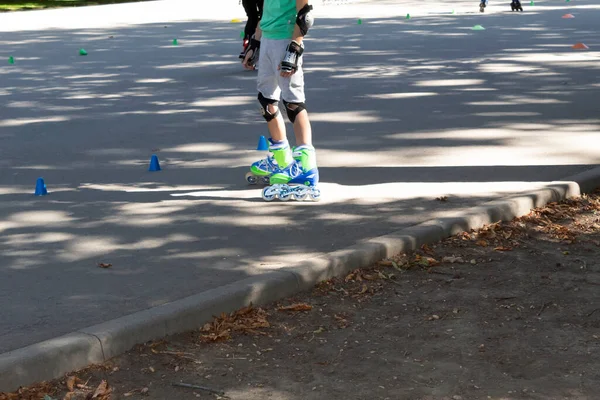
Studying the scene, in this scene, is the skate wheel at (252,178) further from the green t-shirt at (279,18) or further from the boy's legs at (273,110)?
the green t-shirt at (279,18)

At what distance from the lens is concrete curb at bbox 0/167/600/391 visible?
424cm

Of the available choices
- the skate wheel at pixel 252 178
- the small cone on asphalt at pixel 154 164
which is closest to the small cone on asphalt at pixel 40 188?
the small cone on asphalt at pixel 154 164

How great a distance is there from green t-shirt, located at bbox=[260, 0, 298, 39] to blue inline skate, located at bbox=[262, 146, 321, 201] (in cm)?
80

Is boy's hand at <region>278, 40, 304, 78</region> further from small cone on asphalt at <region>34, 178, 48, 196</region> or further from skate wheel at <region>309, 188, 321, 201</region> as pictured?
small cone on asphalt at <region>34, 178, 48, 196</region>

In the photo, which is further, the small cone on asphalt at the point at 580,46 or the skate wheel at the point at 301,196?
the small cone on asphalt at the point at 580,46

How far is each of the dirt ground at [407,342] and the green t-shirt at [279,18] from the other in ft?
6.34

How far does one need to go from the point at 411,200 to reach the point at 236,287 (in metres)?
2.27

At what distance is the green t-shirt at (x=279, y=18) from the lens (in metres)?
6.95

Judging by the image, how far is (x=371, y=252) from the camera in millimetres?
5758

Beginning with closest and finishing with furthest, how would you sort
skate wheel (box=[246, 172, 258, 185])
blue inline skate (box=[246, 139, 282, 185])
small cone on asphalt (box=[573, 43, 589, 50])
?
blue inline skate (box=[246, 139, 282, 185]) → skate wheel (box=[246, 172, 258, 185]) → small cone on asphalt (box=[573, 43, 589, 50])

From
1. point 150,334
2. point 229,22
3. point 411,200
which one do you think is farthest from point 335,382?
point 229,22

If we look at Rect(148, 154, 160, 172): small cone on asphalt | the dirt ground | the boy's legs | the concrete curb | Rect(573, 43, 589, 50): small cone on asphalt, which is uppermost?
the boy's legs

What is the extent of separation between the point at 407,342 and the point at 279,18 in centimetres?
304

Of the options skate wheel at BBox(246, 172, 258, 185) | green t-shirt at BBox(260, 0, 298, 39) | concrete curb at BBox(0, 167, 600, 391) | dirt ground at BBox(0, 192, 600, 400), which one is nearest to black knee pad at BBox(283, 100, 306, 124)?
green t-shirt at BBox(260, 0, 298, 39)
